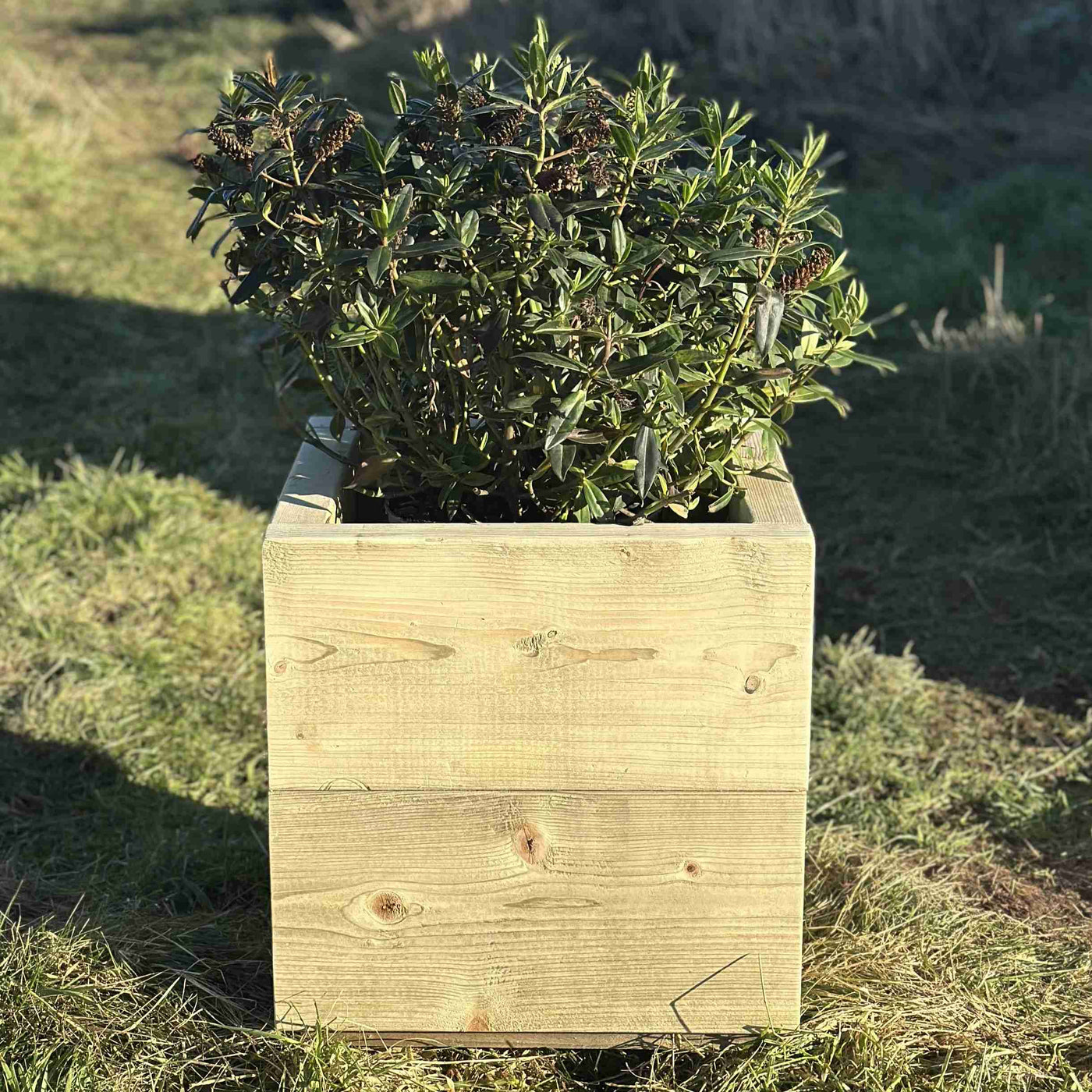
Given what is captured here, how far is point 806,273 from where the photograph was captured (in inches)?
69.0

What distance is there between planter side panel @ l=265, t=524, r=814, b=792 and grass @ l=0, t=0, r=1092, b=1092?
44 cm

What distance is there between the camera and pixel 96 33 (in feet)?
38.4

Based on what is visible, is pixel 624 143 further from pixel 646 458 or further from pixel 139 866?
pixel 139 866

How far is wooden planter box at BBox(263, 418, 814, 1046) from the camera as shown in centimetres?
170

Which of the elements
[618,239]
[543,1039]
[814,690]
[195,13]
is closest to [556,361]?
[618,239]

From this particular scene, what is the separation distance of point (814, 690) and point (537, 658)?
1.60m

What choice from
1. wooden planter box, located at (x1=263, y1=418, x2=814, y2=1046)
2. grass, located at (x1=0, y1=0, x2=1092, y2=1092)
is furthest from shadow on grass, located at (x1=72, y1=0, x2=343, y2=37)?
wooden planter box, located at (x1=263, y1=418, x2=814, y2=1046)

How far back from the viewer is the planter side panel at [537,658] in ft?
5.55

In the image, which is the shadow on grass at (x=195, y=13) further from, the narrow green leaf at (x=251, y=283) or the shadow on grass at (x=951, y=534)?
the narrow green leaf at (x=251, y=283)

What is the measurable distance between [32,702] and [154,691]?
0.27 metres

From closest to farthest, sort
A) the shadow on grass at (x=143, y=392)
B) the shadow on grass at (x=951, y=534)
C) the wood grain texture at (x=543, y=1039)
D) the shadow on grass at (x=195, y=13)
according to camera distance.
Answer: the wood grain texture at (x=543, y=1039), the shadow on grass at (x=951, y=534), the shadow on grass at (x=143, y=392), the shadow on grass at (x=195, y=13)

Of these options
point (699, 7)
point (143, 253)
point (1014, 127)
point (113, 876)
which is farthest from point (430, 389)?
point (699, 7)

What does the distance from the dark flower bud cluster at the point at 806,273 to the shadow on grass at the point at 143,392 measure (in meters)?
2.63

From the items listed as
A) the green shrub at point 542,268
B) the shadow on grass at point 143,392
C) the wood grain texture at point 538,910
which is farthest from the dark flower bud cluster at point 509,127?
the shadow on grass at point 143,392
